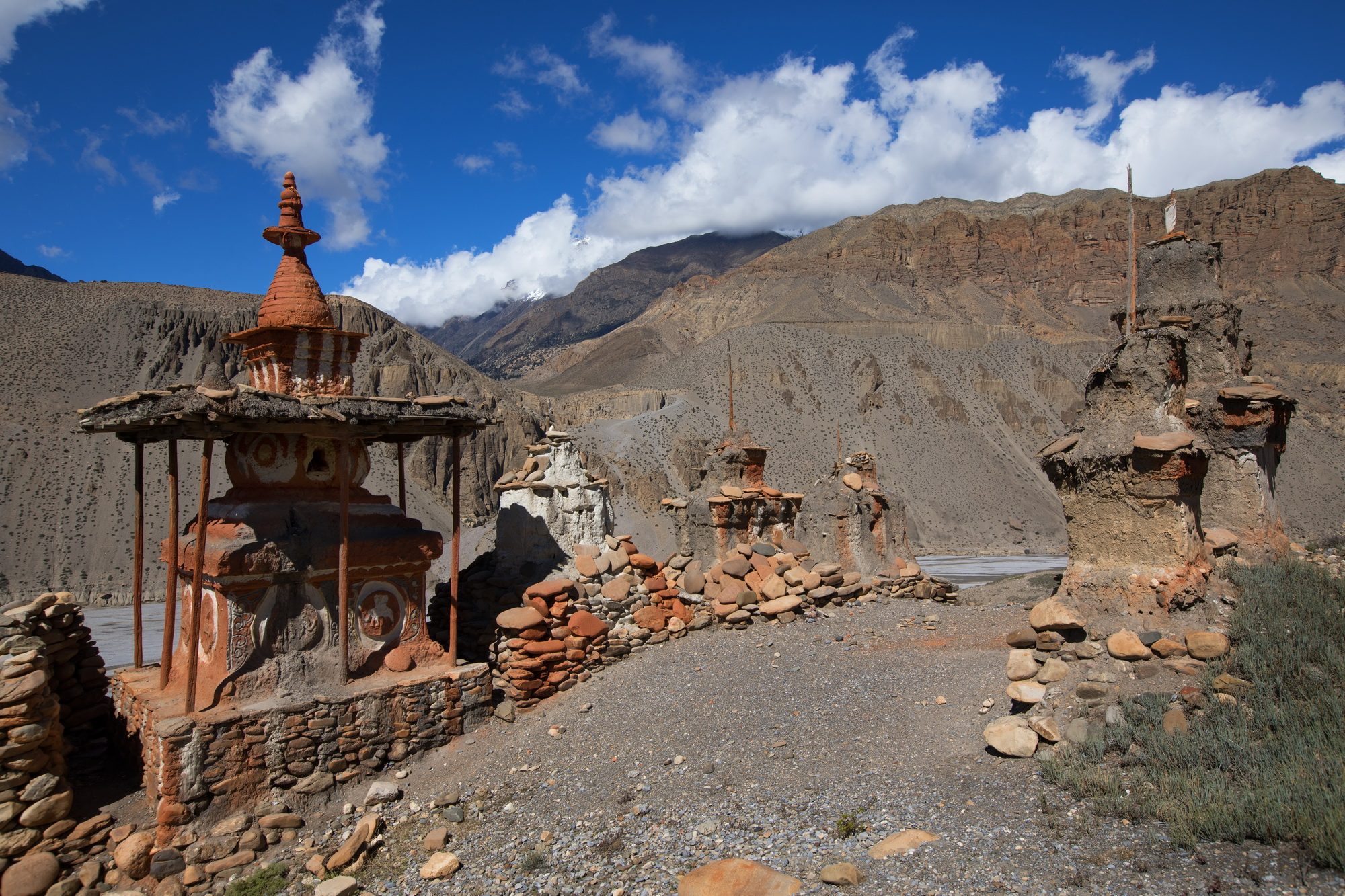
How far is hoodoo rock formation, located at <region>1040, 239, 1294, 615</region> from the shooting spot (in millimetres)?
7059

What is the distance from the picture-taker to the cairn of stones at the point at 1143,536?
595 cm

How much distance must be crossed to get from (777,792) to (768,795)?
85 mm

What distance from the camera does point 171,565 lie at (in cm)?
767

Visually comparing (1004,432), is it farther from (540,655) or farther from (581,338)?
(581,338)

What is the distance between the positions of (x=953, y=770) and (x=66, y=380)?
191ft

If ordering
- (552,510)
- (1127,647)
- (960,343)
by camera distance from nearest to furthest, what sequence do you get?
(1127,647)
(552,510)
(960,343)

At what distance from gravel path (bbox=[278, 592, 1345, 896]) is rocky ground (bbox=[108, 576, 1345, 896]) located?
2 cm

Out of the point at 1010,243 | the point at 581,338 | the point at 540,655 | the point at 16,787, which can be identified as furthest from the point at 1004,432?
the point at 581,338

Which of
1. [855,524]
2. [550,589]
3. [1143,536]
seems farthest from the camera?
[855,524]

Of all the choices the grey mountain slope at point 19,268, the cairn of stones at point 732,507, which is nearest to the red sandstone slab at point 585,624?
the cairn of stones at point 732,507

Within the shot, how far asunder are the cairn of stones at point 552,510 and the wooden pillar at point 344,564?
10.8 ft

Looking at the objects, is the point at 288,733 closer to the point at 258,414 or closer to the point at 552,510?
the point at 258,414

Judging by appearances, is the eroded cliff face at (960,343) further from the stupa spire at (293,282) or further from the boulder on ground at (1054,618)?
the stupa spire at (293,282)

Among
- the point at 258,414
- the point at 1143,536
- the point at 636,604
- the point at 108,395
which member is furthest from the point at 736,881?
the point at 108,395
